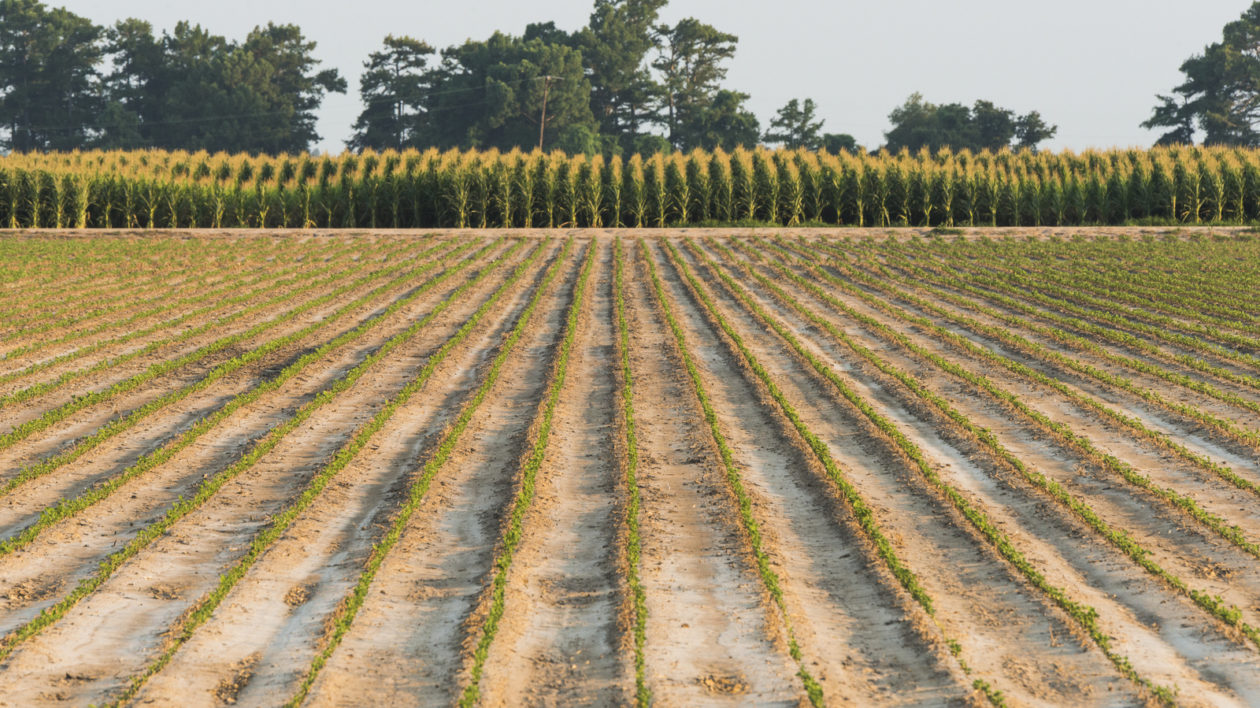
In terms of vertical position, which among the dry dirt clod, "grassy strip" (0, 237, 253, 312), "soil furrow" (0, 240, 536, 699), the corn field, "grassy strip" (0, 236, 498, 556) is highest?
the corn field

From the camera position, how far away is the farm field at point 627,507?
5.76 metres

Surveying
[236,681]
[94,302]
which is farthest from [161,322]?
[236,681]

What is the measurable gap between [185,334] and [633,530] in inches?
396

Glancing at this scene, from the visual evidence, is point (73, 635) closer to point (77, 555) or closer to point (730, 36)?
point (77, 555)

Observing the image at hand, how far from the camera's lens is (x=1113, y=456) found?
962 cm

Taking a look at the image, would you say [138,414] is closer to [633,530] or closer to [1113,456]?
[633,530]

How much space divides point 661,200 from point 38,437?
27295 mm

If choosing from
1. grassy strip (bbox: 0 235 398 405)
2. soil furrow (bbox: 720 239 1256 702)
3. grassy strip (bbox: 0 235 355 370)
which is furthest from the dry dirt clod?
grassy strip (bbox: 0 235 355 370)

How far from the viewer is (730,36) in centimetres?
7731

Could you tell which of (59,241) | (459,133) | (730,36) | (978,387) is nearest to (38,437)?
(978,387)

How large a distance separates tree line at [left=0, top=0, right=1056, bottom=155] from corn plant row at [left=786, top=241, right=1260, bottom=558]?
191ft

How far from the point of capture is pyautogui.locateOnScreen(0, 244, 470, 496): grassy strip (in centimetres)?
888

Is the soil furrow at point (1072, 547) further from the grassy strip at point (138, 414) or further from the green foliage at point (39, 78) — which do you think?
the green foliage at point (39, 78)

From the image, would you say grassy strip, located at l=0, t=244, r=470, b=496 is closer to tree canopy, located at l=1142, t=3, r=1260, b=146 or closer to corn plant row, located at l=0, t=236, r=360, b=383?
corn plant row, located at l=0, t=236, r=360, b=383
